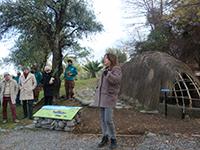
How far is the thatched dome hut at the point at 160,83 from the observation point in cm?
981

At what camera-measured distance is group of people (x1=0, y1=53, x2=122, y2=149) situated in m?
5.69

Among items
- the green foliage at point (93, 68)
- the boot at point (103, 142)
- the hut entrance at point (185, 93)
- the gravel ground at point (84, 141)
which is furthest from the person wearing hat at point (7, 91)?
the green foliage at point (93, 68)

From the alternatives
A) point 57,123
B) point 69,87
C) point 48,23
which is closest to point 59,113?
point 57,123

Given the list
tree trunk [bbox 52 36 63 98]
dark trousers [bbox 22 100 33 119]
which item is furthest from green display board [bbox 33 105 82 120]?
tree trunk [bbox 52 36 63 98]

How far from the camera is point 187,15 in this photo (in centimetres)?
1371

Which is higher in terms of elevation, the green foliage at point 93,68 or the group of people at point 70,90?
the green foliage at point 93,68

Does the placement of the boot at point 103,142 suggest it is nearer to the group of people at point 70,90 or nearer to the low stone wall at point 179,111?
the group of people at point 70,90

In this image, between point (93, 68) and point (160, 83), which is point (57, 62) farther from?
A: point (93, 68)

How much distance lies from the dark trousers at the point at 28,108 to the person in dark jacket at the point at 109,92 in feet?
12.4

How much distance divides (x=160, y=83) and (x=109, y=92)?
4476 millimetres

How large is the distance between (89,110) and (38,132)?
230cm

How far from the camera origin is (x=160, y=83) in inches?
389

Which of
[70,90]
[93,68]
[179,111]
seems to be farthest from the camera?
[93,68]

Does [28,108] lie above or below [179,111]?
above
